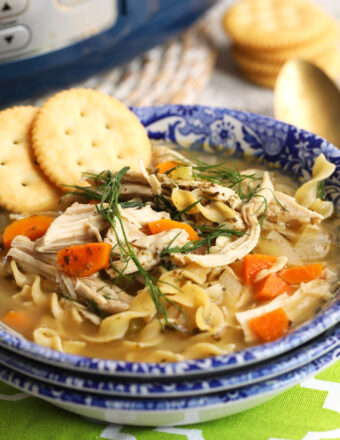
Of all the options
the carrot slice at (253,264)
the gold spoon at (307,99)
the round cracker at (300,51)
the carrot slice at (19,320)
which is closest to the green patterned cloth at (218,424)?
the carrot slice at (19,320)

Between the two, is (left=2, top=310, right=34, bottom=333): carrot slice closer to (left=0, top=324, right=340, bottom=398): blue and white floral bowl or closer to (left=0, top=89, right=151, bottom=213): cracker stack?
(left=0, top=324, right=340, bottom=398): blue and white floral bowl

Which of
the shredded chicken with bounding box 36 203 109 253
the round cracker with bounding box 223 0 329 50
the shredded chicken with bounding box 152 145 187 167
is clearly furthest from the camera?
the round cracker with bounding box 223 0 329 50

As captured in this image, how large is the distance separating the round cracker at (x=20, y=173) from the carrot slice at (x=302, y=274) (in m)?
1.35

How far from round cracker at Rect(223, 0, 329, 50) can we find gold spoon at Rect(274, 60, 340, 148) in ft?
1.91

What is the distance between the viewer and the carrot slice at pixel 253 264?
255 centimetres

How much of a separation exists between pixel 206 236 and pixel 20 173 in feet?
3.85

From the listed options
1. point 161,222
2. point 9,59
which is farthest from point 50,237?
point 9,59

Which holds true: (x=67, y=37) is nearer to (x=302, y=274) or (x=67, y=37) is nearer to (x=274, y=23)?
(x=274, y=23)

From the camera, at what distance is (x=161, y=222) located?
8.83 ft

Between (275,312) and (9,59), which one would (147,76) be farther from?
(275,312)

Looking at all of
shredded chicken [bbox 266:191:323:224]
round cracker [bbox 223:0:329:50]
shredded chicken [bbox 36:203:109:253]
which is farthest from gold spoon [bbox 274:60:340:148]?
shredded chicken [bbox 36:203:109:253]

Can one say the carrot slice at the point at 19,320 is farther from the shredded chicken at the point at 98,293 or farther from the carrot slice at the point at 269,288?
the carrot slice at the point at 269,288

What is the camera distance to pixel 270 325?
2.29 meters

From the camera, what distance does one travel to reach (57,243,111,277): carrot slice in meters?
2.48
